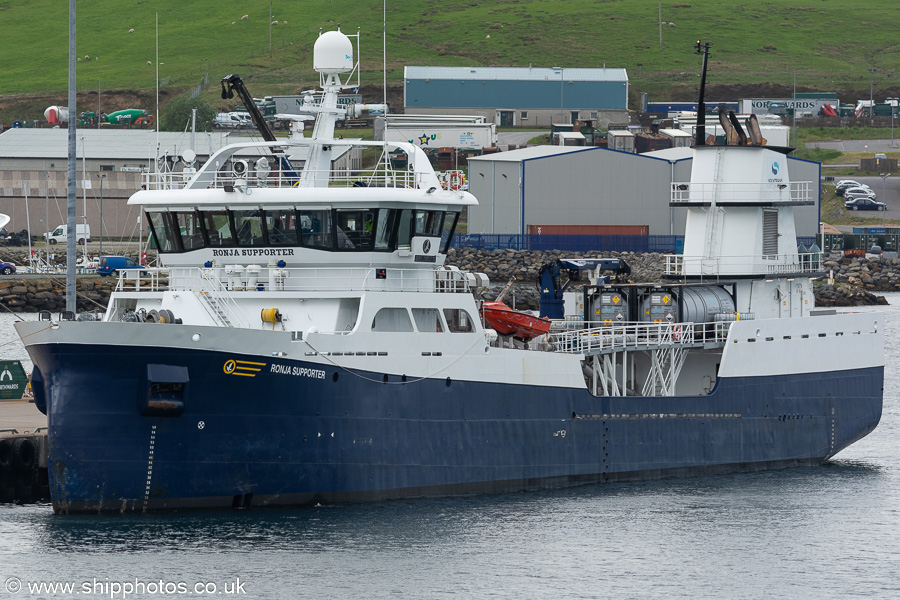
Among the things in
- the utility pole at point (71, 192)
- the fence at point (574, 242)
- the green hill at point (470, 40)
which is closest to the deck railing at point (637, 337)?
the utility pole at point (71, 192)

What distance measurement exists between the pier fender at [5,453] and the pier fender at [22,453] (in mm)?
91

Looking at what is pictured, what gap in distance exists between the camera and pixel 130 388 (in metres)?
25.4

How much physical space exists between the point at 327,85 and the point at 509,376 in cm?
742

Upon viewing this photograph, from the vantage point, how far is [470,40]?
14312 cm

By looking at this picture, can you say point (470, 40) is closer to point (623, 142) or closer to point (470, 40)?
point (470, 40)

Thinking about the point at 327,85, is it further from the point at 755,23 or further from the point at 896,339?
the point at 755,23

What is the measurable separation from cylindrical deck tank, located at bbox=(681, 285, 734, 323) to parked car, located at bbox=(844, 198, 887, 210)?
2686 inches

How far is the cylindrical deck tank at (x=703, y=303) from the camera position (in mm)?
34938

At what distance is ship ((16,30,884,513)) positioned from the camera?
25.7 m

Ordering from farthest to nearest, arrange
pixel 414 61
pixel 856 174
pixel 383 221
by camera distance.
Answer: pixel 414 61 → pixel 856 174 → pixel 383 221

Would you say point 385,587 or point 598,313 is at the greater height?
point 598,313

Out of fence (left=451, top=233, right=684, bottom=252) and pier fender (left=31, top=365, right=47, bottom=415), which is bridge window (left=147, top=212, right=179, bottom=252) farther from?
fence (left=451, top=233, right=684, bottom=252)

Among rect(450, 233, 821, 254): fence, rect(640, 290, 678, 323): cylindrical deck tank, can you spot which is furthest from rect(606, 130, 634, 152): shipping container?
rect(640, 290, 678, 323): cylindrical deck tank

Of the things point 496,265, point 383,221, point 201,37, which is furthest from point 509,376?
point 201,37
